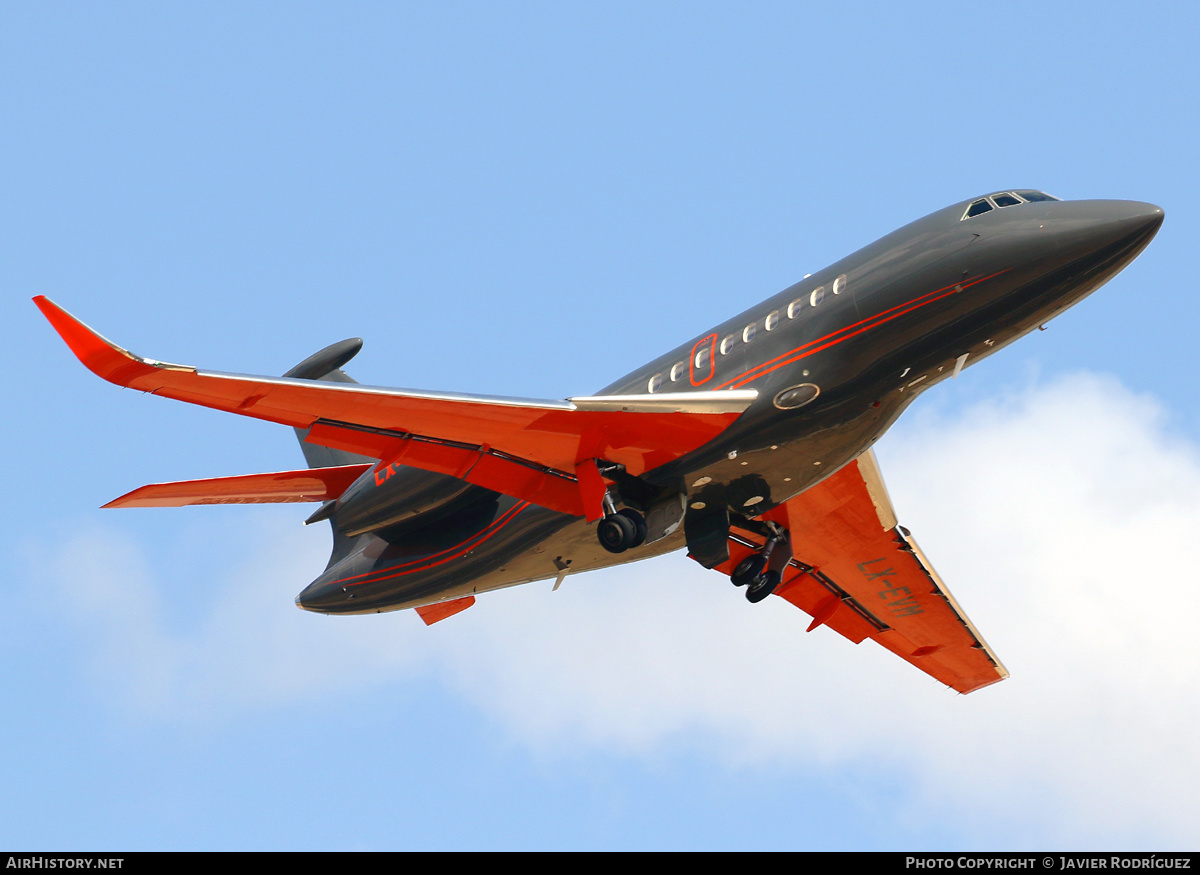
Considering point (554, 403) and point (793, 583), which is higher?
point (554, 403)

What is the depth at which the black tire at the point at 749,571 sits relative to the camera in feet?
107

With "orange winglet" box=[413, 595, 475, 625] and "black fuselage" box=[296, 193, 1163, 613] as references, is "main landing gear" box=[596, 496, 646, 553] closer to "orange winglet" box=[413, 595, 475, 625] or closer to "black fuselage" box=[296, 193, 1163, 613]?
"black fuselage" box=[296, 193, 1163, 613]

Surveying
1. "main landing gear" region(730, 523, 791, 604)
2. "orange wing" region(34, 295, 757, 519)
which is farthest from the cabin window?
"main landing gear" region(730, 523, 791, 604)

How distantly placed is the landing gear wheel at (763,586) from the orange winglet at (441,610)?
7181 mm

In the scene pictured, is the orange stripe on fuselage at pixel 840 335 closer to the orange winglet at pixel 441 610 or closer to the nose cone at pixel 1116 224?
the nose cone at pixel 1116 224

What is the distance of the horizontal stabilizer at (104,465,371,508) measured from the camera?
95.0 ft

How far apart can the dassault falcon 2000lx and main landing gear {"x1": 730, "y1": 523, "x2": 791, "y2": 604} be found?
5cm

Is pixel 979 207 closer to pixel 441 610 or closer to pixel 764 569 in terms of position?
pixel 764 569

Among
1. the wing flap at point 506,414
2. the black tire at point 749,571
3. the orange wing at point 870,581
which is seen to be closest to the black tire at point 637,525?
the wing flap at point 506,414

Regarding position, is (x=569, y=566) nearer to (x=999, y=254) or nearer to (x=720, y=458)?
(x=720, y=458)
